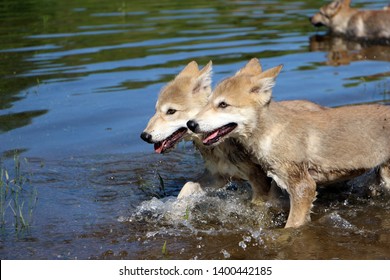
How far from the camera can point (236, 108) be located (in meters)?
7.57

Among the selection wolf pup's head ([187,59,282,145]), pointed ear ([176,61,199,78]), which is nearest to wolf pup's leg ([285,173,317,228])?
wolf pup's head ([187,59,282,145])

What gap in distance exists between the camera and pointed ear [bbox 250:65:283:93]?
24.6 ft

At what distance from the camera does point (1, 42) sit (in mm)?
18844

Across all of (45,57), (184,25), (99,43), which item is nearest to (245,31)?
(184,25)

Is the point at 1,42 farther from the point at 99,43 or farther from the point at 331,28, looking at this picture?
the point at 331,28

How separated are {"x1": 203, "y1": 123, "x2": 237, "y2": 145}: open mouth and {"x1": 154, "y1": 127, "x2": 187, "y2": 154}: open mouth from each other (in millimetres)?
693

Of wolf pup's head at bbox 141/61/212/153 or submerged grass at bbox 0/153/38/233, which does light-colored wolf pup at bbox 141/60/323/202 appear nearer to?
wolf pup's head at bbox 141/61/212/153

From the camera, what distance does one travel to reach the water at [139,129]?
7773 mm

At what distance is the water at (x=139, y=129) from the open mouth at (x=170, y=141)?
2.34ft

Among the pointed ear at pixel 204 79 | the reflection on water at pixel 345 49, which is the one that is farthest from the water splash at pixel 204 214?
the reflection on water at pixel 345 49

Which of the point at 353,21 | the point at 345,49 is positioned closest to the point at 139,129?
the point at 345,49

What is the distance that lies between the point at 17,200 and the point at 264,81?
3130 millimetres

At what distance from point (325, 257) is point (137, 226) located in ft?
6.59

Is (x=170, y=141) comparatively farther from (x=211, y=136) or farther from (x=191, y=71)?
(x=191, y=71)
